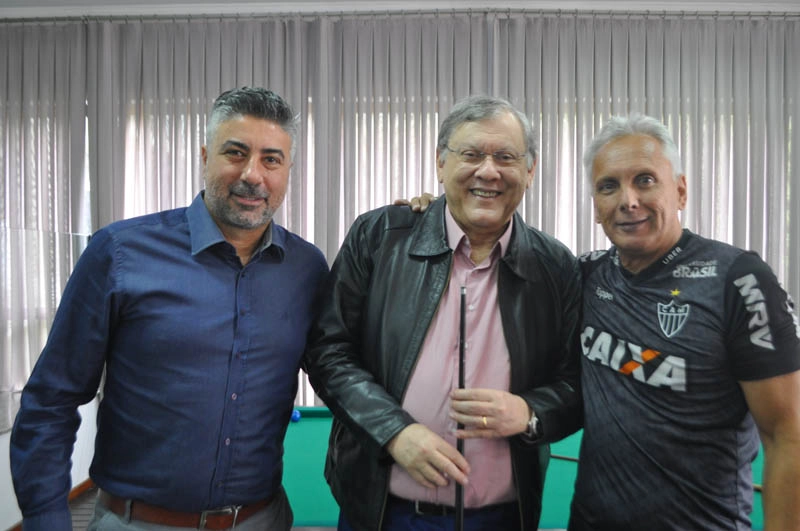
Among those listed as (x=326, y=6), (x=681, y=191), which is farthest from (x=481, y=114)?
(x=326, y=6)

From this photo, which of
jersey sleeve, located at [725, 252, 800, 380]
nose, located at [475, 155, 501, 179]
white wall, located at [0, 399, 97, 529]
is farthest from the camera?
white wall, located at [0, 399, 97, 529]

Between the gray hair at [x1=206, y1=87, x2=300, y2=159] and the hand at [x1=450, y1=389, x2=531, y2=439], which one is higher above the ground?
the gray hair at [x1=206, y1=87, x2=300, y2=159]

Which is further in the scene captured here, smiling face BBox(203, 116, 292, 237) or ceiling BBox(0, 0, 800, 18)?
ceiling BBox(0, 0, 800, 18)

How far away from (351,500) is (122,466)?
0.62m

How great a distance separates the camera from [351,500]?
1415 mm

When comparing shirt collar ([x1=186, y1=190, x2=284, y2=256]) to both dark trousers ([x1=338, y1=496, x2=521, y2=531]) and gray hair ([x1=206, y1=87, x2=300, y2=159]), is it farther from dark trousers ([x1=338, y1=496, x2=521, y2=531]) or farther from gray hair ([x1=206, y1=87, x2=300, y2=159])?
dark trousers ([x1=338, y1=496, x2=521, y2=531])

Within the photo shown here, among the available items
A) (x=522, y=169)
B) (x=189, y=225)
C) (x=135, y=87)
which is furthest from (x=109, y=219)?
(x=522, y=169)

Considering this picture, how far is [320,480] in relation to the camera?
2.04m

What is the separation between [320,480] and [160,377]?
0.96 meters

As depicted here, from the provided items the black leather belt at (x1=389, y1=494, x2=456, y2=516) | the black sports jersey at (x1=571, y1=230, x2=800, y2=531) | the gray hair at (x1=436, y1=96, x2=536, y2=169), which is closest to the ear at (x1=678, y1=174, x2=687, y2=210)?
the black sports jersey at (x1=571, y1=230, x2=800, y2=531)

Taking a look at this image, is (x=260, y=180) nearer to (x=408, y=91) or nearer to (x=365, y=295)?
(x=365, y=295)

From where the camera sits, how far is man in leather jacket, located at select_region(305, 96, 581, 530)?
136 cm

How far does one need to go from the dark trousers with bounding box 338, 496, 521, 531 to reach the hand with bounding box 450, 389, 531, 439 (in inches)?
12.0

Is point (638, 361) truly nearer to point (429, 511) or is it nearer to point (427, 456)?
point (427, 456)
